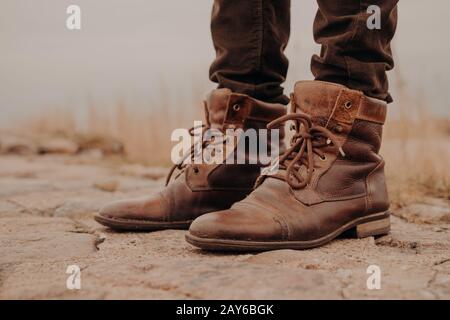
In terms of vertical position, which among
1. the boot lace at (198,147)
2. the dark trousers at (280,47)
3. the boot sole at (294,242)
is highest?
the dark trousers at (280,47)

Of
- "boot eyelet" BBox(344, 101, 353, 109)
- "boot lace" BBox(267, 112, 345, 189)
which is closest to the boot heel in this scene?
"boot lace" BBox(267, 112, 345, 189)

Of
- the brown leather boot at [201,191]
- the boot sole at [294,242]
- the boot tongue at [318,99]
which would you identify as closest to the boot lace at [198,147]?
the brown leather boot at [201,191]

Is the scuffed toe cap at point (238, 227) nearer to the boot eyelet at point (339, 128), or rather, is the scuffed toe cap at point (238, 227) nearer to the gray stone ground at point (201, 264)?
the gray stone ground at point (201, 264)

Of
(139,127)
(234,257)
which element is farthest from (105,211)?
(139,127)

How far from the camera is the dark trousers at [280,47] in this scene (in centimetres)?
138

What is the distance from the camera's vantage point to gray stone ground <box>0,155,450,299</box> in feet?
3.24

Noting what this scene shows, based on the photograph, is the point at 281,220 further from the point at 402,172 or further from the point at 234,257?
the point at 402,172

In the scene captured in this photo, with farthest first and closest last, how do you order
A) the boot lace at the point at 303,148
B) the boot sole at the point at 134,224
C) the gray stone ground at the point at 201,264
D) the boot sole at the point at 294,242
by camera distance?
the boot sole at the point at 134,224 → the boot lace at the point at 303,148 → the boot sole at the point at 294,242 → the gray stone ground at the point at 201,264

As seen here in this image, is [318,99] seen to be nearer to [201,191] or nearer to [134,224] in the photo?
[201,191]

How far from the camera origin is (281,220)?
1.33 metres

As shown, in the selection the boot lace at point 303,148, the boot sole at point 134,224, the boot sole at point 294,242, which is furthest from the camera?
the boot sole at point 134,224

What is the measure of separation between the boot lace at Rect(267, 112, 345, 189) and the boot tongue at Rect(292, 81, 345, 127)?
0.03 m

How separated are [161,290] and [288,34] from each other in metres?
1.10

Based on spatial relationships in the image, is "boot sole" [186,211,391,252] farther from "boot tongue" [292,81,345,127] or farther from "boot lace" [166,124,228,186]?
"boot lace" [166,124,228,186]
